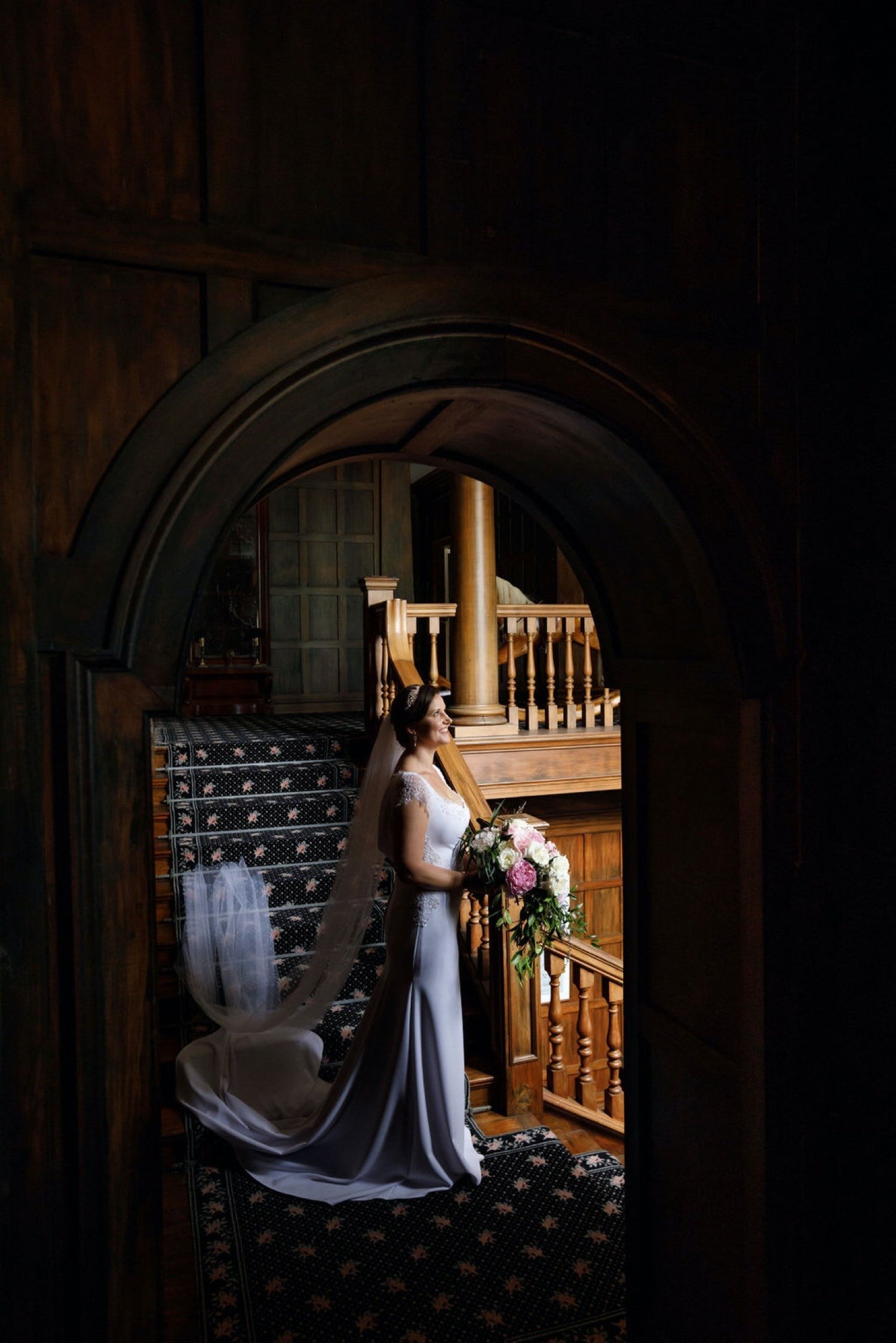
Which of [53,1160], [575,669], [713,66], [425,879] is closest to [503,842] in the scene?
[425,879]

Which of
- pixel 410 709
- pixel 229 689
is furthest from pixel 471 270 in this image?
pixel 229 689

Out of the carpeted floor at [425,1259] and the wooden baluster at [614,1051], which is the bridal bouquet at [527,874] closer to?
the wooden baluster at [614,1051]

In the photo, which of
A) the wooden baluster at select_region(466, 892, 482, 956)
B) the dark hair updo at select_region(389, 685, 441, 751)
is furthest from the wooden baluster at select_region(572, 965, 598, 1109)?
the dark hair updo at select_region(389, 685, 441, 751)

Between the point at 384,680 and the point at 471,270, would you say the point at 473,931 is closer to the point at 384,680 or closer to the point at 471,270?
the point at 384,680

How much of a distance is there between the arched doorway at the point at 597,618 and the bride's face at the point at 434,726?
1359mm

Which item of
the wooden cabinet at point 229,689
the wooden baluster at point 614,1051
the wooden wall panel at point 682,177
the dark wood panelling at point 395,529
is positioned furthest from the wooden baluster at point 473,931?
the dark wood panelling at point 395,529

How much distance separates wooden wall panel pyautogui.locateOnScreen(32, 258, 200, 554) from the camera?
1511 mm

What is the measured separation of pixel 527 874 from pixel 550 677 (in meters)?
3.70

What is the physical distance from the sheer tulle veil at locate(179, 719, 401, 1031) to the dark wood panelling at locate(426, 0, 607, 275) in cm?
278

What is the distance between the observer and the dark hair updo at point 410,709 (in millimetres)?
3701

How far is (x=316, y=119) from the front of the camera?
1660 millimetres

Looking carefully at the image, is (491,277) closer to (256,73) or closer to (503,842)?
(256,73)

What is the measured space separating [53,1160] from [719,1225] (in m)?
1.38

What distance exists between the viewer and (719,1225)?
2.01m
